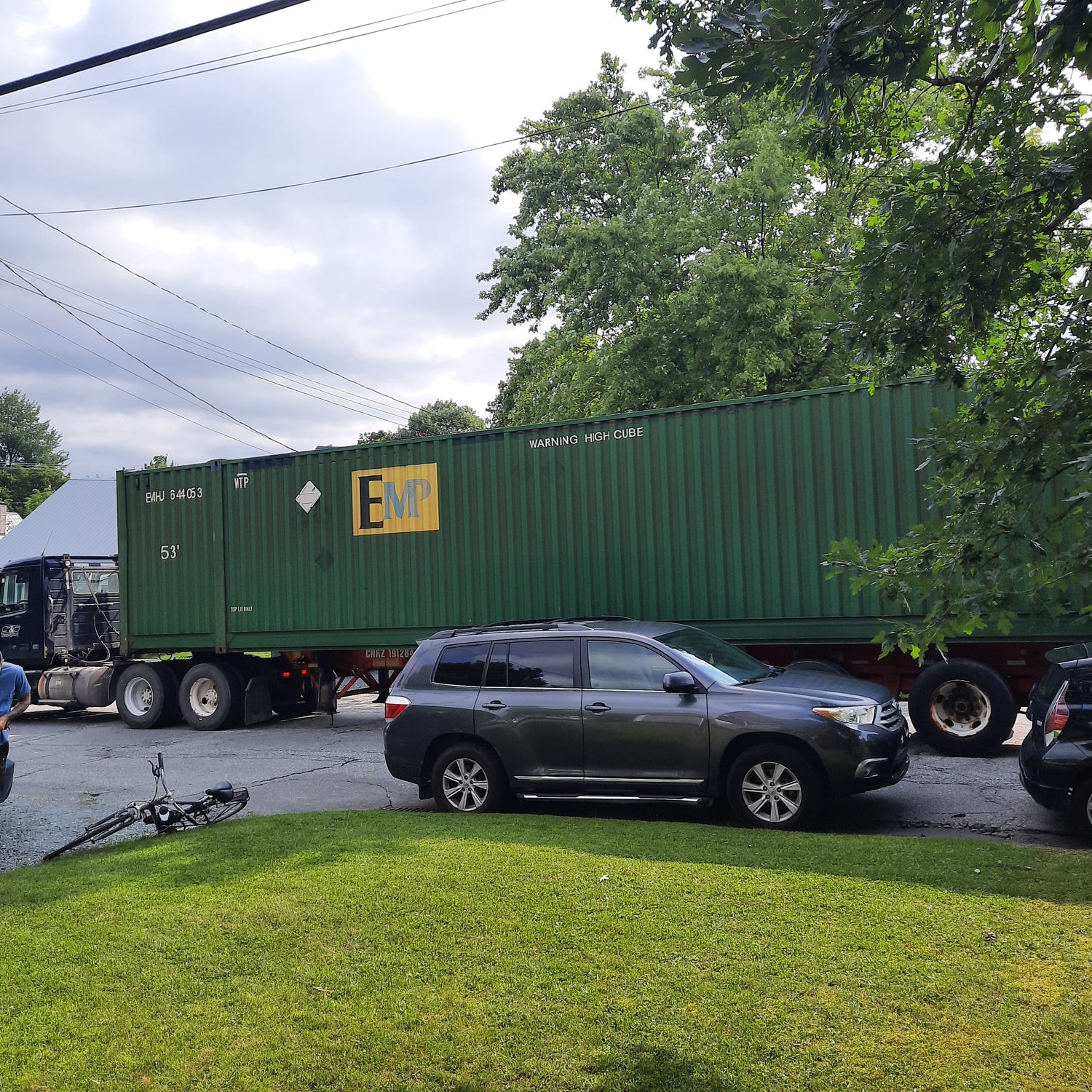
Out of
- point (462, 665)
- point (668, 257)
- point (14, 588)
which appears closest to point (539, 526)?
A: point (462, 665)

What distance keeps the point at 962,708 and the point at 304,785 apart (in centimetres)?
673

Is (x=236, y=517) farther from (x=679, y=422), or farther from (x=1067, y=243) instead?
(x=1067, y=243)

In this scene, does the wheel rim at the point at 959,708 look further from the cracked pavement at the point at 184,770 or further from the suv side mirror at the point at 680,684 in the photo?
the cracked pavement at the point at 184,770

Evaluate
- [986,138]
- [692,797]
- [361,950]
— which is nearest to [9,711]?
[361,950]

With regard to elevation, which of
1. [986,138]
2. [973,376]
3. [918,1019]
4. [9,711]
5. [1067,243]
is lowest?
[918,1019]

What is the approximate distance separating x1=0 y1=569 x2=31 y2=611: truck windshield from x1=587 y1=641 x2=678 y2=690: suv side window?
42.7ft

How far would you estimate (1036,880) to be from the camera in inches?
216

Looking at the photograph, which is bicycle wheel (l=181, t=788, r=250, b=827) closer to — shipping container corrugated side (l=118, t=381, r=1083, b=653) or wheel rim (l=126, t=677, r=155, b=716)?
shipping container corrugated side (l=118, t=381, r=1083, b=653)

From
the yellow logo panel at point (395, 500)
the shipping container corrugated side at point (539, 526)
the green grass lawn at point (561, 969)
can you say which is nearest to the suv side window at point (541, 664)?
the green grass lawn at point (561, 969)

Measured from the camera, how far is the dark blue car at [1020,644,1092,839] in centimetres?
655

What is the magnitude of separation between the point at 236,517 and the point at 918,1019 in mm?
13367

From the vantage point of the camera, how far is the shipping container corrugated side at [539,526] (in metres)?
11.1

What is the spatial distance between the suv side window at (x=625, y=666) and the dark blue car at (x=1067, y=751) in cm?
257

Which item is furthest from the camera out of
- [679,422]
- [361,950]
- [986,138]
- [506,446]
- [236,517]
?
[236,517]
